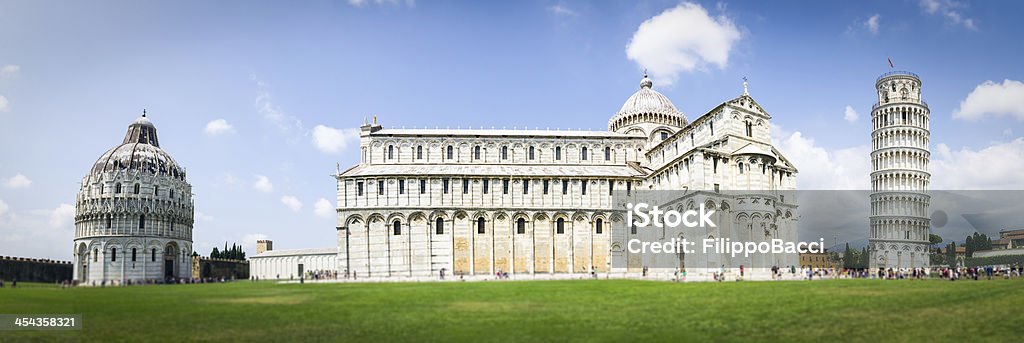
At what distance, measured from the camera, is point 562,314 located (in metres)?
34.4

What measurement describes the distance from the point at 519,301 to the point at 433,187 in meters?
34.0

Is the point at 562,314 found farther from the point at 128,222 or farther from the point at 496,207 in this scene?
the point at 128,222

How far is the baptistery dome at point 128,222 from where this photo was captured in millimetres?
79812

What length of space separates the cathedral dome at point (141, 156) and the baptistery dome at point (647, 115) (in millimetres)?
47947

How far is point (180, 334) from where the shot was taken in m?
30.9

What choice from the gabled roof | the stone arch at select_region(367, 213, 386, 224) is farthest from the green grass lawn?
the gabled roof

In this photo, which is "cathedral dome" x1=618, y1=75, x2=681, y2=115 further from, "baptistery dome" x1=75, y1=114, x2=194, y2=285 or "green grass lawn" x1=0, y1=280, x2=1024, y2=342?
"baptistery dome" x1=75, y1=114, x2=194, y2=285

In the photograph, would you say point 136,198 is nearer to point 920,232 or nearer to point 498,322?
point 498,322

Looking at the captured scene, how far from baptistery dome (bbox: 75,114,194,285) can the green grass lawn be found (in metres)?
39.2

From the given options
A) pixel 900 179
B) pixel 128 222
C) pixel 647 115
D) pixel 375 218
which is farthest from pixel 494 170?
pixel 900 179

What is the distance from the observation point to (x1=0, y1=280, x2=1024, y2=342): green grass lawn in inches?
1195

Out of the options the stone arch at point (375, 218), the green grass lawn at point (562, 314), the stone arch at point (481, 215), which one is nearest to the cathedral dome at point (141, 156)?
the stone arch at point (375, 218)

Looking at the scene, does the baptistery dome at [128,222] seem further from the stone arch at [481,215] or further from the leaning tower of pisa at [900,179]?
the leaning tower of pisa at [900,179]

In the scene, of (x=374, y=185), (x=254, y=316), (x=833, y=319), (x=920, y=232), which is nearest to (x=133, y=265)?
(x=374, y=185)
